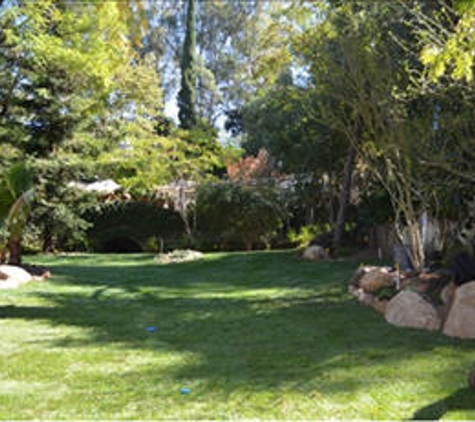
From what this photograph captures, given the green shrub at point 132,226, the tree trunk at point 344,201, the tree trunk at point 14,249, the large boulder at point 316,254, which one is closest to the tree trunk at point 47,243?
the green shrub at point 132,226

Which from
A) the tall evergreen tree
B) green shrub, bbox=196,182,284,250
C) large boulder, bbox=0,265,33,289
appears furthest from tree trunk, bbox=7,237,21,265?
the tall evergreen tree

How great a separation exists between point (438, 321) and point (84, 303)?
188 inches

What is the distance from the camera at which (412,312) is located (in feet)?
19.3

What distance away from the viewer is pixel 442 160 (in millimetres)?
6875

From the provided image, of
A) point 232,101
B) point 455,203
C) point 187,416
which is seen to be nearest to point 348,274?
point 455,203

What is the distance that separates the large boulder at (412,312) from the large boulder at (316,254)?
6.01 m

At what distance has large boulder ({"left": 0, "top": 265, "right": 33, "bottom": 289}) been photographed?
912 centimetres

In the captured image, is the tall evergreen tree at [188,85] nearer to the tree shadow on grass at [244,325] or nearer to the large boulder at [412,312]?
the tree shadow on grass at [244,325]

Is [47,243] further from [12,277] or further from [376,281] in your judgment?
[376,281]

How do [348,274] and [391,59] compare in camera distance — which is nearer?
[391,59]

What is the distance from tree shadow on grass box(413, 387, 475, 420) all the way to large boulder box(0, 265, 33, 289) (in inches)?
292

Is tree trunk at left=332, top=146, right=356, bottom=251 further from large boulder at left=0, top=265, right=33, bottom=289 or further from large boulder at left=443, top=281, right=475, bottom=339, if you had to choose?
large boulder at left=443, top=281, right=475, bottom=339

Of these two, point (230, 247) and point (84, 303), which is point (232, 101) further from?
point (84, 303)

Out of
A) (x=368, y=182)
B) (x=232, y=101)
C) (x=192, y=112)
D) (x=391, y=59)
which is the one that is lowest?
(x=368, y=182)
